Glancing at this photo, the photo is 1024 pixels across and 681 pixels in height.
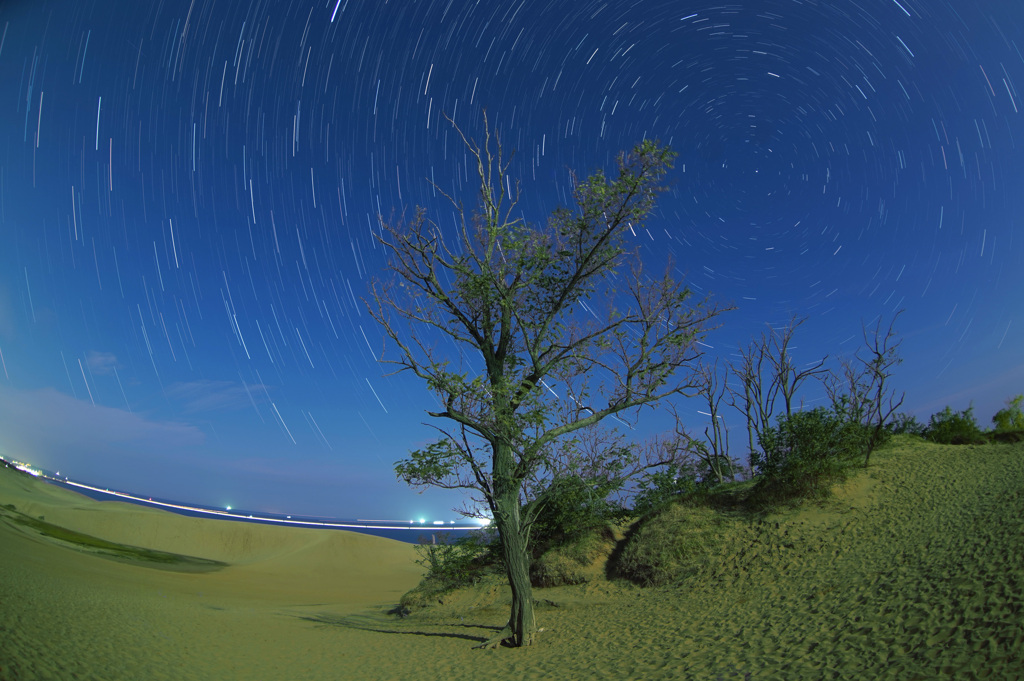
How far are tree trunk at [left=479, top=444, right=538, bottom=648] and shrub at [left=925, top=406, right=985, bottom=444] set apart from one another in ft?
74.6

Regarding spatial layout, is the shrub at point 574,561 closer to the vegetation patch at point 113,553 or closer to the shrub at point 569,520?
the shrub at point 569,520

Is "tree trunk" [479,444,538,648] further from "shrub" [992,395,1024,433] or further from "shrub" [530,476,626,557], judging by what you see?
"shrub" [992,395,1024,433]

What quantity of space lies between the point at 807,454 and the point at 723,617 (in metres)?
8.38

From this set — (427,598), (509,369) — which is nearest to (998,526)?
(509,369)

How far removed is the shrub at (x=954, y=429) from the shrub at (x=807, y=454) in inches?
343

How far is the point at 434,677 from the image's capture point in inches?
336

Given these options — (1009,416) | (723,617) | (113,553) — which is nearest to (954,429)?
(1009,416)

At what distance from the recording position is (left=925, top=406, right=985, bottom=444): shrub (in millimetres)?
21016

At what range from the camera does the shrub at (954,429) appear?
827 inches

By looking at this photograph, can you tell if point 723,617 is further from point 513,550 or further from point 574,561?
point 574,561

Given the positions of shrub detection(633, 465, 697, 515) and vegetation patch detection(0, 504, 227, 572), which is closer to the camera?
shrub detection(633, 465, 697, 515)

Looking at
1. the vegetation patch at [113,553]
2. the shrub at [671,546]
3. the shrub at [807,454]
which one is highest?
the shrub at [807,454]

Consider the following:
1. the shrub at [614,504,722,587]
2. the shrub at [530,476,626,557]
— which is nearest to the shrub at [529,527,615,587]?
the shrub at [530,476,626,557]

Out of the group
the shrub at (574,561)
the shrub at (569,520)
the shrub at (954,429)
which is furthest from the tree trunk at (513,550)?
the shrub at (954,429)
